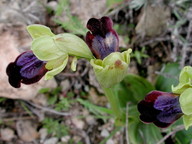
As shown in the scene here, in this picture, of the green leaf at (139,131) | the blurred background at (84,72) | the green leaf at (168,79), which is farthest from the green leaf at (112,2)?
the green leaf at (139,131)

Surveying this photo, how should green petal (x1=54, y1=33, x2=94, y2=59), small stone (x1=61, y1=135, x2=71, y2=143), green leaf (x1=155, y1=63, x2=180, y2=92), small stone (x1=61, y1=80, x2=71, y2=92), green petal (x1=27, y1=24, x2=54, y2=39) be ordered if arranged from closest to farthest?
1. green petal (x1=54, y1=33, x2=94, y2=59)
2. green petal (x1=27, y1=24, x2=54, y2=39)
3. green leaf (x1=155, y1=63, x2=180, y2=92)
4. small stone (x1=61, y1=135, x2=71, y2=143)
5. small stone (x1=61, y1=80, x2=71, y2=92)

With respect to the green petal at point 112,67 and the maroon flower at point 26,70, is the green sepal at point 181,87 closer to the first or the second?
the green petal at point 112,67

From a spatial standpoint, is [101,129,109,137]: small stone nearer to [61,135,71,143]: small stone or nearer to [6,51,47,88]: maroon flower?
[61,135,71,143]: small stone

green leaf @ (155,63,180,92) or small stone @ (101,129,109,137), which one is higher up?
green leaf @ (155,63,180,92)

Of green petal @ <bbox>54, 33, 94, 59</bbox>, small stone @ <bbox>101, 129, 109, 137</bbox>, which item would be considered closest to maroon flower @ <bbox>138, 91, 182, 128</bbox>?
green petal @ <bbox>54, 33, 94, 59</bbox>

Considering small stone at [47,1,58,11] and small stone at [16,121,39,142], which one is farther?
small stone at [47,1,58,11]

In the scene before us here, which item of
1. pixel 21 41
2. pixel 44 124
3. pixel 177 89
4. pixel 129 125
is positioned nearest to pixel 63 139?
pixel 44 124

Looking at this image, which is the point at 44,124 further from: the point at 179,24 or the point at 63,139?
the point at 179,24
